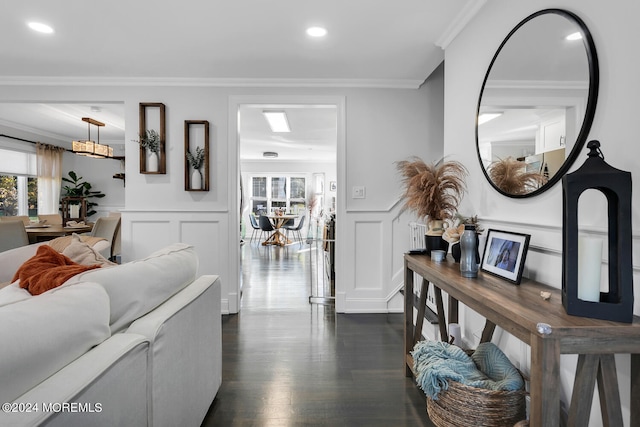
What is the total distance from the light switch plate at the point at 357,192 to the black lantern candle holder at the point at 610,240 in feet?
8.14

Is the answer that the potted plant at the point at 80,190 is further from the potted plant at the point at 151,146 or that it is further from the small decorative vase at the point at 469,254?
the small decorative vase at the point at 469,254

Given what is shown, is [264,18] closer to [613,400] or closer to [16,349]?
[16,349]

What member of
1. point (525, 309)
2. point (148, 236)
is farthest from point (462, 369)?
point (148, 236)

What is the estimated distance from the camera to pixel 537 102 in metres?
1.55

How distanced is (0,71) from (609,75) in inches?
181

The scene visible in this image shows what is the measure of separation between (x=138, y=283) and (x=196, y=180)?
2.32m

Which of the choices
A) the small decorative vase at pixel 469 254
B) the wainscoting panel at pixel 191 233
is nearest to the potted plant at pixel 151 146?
the wainscoting panel at pixel 191 233

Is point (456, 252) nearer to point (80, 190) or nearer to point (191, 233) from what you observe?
point (191, 233)

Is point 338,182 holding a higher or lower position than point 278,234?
higher

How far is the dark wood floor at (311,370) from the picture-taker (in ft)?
5.99

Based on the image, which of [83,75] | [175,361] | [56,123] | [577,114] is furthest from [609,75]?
[56,123]

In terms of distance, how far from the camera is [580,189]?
1049 millimetres

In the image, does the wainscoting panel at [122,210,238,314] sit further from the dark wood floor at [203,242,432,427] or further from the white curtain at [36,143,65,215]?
the white curtain at [36,143,65,215]

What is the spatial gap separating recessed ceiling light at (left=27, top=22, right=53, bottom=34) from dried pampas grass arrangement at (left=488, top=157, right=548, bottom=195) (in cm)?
313
